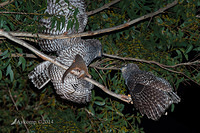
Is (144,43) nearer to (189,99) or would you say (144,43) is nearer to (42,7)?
(42,7)

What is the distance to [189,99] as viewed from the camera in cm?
335

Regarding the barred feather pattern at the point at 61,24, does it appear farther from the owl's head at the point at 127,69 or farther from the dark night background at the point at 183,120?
the dark night background at the point at 183,120

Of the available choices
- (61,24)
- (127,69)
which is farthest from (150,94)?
(61,24)

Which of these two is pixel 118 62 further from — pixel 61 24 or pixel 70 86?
pixel 61 24

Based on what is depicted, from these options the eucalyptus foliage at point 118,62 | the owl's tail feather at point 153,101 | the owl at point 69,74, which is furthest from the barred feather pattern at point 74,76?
the owl's tail feather at point 153,101

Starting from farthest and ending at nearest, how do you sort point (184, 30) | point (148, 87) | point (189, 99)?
1. point (189, 99)
2. point (184, 30)
3. point (148, 87)

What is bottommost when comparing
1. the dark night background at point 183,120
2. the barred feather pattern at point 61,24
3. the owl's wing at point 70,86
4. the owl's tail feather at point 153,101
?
the dark night background at point 183,120

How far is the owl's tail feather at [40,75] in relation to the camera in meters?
1.59

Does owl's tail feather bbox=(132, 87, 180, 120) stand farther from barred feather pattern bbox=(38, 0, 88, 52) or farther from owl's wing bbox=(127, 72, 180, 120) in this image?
barred feather pattern bbox=(38, 0, 88, 52)

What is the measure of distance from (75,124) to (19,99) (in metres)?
0.68

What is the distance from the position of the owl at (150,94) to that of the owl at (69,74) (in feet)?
1.21

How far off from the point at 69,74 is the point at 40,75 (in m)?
0.28

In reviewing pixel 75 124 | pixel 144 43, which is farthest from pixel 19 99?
pixel 144 43

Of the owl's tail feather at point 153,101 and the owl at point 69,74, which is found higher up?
the owl at point 69,74
